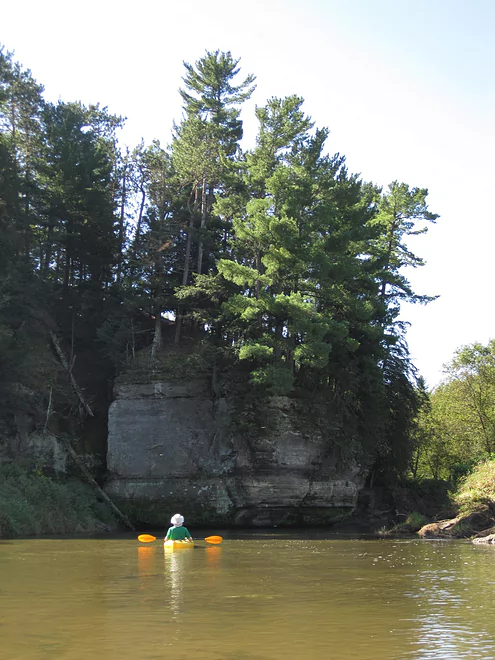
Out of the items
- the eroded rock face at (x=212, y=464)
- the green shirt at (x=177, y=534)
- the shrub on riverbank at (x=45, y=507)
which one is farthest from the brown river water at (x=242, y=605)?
the eroded rock face at (x=212, y=464)

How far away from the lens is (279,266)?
3081 centimetres

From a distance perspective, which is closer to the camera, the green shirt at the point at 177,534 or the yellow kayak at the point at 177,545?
the yellow kayak at the point at 177,545

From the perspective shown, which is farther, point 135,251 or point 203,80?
point 203,80

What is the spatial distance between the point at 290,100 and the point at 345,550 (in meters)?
23.2

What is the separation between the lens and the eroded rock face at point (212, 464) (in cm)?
3056

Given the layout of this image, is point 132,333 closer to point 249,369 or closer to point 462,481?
point 249,369

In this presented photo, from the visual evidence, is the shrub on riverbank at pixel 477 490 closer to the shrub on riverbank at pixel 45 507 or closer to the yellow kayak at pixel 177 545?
the yellow kayak at pixel 177 545

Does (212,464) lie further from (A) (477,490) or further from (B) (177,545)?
(A) (477,490)

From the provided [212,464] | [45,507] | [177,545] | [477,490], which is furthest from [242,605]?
[477,490]

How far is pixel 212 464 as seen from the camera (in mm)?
31047

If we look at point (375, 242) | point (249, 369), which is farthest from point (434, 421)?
point (249, 369)

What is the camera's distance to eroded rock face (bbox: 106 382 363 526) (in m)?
30.6

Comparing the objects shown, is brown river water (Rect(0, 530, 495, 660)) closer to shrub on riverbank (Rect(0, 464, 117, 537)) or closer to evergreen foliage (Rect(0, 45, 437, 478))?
shrub on riverbank (Rect(0, 464, 117, 537))

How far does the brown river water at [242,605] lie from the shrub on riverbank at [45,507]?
597 cm
